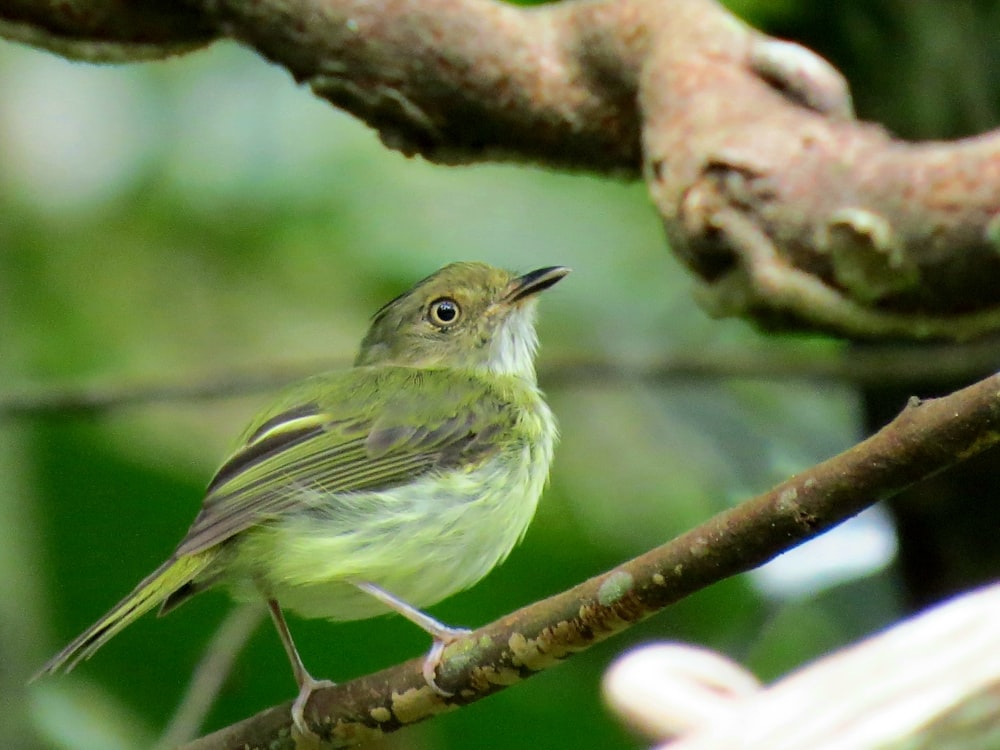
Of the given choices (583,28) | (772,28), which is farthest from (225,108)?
(583,28)

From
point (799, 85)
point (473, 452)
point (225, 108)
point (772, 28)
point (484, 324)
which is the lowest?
point (799, 85)

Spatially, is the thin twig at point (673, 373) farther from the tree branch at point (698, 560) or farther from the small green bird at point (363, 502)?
the tree branch at point (698, 560)

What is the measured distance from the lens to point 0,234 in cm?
565

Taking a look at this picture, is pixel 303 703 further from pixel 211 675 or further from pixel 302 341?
pixel 302 341

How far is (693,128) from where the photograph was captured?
2.65 metres

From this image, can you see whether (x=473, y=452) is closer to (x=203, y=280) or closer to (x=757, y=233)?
(x=757, y=233)

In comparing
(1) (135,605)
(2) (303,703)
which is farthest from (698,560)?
(1) (135,605)

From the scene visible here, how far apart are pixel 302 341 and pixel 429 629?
351cm

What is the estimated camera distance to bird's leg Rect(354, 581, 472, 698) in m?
2.40

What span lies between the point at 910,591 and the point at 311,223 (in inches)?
112

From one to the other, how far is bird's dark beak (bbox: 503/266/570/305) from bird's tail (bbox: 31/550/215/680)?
155cm

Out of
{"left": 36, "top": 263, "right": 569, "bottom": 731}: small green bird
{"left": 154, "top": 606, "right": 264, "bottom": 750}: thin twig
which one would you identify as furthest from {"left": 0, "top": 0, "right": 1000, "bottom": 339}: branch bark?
{"left": 154, "top": 606, "right": 264, "bottom": 750}: thin twig

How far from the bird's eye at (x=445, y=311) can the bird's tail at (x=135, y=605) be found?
61.0 inches

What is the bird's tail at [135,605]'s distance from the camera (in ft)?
10.1
